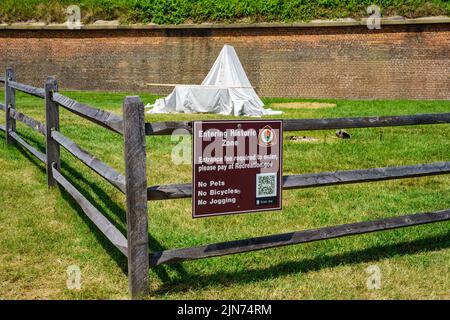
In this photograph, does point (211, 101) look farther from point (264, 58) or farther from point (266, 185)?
point (266, 185)

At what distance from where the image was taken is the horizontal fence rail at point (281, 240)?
154 inches

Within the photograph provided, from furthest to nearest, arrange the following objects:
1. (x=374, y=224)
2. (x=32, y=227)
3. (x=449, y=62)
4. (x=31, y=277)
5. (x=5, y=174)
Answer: (x=449, y=62) → (x=5, y=174) → (x=32, y=227) → (x=374, y=224) → (x=31, y=277)

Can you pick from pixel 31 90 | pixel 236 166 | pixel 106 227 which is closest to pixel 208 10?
pixel 31 90

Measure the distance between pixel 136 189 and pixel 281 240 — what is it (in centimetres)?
124

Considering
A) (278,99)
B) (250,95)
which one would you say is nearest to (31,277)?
(250,95)

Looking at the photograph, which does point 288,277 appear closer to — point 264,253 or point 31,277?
point 264,253

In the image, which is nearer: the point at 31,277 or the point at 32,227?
the point at 31,277

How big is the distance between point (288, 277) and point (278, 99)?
18213mm

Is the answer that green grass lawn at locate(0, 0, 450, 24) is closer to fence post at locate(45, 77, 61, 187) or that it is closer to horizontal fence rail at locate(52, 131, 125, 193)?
fence post at locate(45, 77, 61, 187)

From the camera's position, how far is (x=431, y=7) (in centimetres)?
2114

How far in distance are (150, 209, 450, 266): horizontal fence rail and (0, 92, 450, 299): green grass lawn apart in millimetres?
282

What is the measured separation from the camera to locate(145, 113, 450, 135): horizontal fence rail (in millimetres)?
3887

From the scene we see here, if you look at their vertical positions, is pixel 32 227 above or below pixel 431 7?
below

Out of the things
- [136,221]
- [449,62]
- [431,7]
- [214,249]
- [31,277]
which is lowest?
[31,277]
